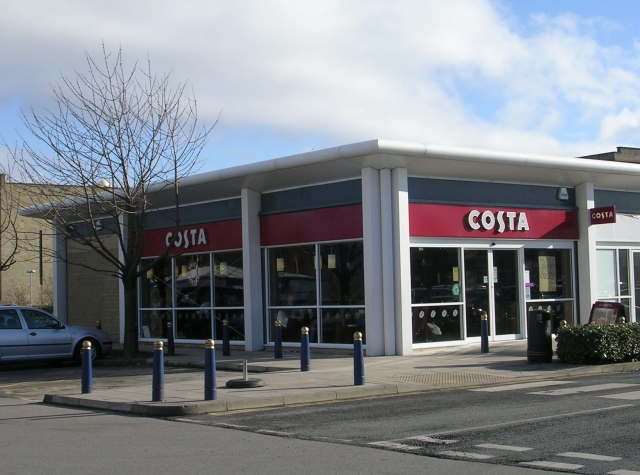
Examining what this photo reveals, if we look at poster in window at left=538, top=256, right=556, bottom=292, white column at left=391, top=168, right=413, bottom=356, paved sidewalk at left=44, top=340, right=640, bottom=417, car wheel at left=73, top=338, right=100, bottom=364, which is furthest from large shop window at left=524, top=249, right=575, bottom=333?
car wheel at left=73, top=338, right=100, bottom=364

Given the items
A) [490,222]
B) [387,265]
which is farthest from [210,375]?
[490,222]

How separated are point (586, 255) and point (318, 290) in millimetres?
7831

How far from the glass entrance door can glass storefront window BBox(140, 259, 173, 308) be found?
939 cm

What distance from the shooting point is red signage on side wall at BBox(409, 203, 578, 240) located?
776 inches

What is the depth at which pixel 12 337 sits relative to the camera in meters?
18.7

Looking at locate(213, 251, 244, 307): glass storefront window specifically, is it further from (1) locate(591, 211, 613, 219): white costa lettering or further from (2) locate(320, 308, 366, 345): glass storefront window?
(1) locate(591, 211, 613, 219): white costa lettering

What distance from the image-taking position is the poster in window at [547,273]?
73.0 feet

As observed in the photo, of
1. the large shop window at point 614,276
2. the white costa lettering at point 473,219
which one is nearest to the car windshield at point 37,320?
the white costa lettering at point 473,219

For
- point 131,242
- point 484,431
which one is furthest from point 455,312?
point 484,431

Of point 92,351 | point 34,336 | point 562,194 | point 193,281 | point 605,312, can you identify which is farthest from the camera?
point 193,281

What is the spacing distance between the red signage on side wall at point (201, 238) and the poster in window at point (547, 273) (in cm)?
820

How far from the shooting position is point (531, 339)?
55.3ft

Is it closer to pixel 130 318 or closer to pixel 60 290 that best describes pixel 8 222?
pixel 60 290

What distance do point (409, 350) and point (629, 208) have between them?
379 inches
